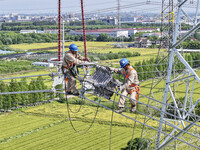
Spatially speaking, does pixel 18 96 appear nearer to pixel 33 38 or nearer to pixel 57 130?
pixel 57 130

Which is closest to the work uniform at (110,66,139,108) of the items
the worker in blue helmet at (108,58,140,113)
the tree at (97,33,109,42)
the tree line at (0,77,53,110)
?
the worker in blue helmet at (108,58,140,113)

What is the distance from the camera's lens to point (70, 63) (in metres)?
9.92

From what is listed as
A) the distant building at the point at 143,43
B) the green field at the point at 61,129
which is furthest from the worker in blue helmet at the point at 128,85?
the distant building at the point at 143,43

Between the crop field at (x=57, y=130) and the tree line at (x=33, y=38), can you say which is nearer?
the crop field at (x=57, y=130)

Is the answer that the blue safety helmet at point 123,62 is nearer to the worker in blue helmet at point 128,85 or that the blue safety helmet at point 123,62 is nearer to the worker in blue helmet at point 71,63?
the worker in blue helmet at point 128,85

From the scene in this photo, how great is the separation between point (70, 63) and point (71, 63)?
0.05 meters

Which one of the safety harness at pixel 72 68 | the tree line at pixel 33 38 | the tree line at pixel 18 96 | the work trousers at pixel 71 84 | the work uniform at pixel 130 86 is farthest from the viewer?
the tree line at pixel 33 38

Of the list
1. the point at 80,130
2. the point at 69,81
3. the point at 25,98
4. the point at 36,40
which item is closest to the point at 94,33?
the point at 36,40

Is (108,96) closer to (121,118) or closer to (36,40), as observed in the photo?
(121,118)

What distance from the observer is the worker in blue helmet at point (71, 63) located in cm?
970

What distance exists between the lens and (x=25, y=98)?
88.9ft

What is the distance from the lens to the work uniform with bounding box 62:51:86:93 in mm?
9695

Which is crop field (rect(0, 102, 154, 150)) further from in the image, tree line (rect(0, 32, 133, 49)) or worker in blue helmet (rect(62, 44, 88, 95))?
tree line (rect(0, 32, 133, 49))

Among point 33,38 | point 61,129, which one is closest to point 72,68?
point 61,129
